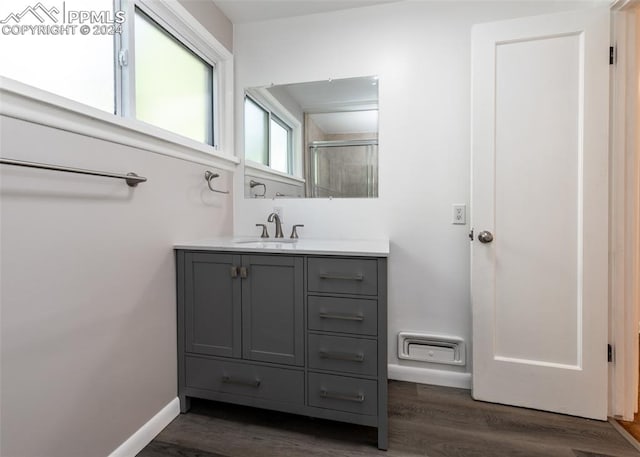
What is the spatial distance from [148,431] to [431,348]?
5.16ft

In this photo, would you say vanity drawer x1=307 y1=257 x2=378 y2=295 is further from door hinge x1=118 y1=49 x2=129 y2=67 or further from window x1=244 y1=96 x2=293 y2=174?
door hinge x1=118 y1=49 x2=129 y2=67

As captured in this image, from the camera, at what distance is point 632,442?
1461 millimetres

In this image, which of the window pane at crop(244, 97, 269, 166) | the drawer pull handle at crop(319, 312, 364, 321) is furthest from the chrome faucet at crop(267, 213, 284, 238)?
the drawer pull handle at crop(319, 312, 364, 321)

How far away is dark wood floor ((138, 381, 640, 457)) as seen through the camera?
4.63 ft

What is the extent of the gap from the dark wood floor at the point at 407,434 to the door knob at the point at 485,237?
0.90m

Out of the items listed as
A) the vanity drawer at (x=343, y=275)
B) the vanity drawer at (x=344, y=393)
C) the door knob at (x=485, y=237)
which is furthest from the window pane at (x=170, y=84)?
the door knob at (x=485, y=237)

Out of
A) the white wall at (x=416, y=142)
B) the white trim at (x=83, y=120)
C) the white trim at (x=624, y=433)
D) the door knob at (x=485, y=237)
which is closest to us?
the white trim at (x=83, y=120)

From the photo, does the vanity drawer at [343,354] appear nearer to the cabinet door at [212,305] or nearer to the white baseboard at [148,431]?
the cabinet door at [212,305]

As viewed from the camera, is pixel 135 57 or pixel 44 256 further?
pixel 135 57

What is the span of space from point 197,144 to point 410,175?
1.28 meters

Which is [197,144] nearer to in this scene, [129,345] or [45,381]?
[129,345]

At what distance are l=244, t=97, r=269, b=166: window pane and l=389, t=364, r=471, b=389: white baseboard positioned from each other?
1651mm

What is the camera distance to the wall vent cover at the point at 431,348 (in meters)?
1.95

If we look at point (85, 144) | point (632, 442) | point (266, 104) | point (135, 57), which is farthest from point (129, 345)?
point (632, 442)
